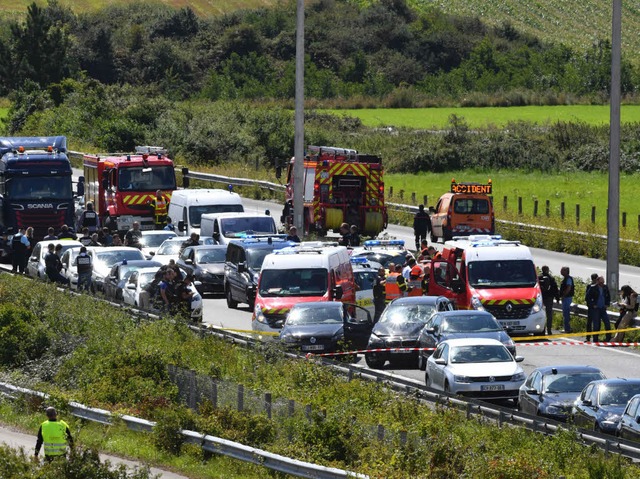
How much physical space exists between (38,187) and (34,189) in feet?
0.44

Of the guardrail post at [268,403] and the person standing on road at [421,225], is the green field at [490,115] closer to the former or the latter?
the person standing on road at [421,225]

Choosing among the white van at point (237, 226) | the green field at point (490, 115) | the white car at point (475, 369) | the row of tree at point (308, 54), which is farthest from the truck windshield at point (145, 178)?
the row of tree at point (308, 54)

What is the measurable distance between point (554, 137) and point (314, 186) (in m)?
36.7

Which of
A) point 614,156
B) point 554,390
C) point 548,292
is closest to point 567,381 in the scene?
point 554,390

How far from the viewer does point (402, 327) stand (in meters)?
27.8

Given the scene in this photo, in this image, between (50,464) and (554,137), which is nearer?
(50,464)

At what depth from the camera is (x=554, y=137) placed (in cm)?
8006

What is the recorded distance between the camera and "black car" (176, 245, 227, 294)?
3728cm

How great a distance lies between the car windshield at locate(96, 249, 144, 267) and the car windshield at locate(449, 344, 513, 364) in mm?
13292

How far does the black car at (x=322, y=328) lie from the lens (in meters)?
27.2

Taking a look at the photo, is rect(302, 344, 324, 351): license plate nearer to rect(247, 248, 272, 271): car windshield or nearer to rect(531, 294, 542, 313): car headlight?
rect(531, 294, 542, 313): car headlight

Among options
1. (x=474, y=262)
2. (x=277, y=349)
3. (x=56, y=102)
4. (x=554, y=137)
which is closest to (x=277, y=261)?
(x=474, y=262)

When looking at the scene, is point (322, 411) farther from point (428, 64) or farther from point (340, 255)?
point (428, 64)

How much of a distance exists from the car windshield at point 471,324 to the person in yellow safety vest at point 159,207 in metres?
20.9
